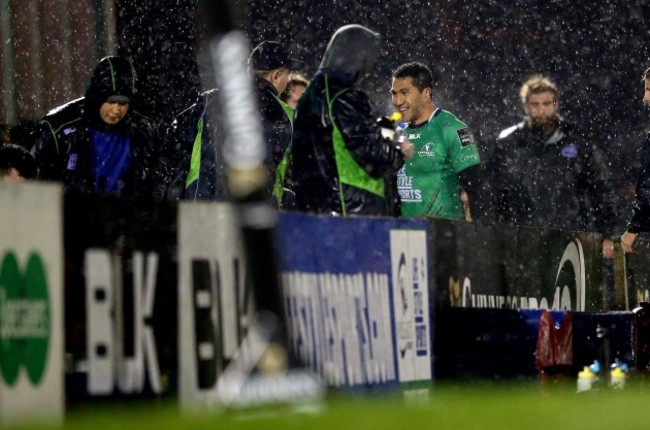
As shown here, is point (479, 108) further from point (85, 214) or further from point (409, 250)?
point (85, 214)

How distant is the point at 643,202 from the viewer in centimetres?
1008

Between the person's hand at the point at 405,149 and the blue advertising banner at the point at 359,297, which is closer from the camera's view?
the blue advertising banner at the point at 359,297

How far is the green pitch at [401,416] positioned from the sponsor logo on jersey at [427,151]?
3069 mm

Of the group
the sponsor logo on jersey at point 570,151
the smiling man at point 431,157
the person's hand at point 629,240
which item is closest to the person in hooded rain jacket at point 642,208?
→ the person's hand at point 629,240

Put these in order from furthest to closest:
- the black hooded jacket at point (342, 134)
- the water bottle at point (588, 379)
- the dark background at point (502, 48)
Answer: the dark background at point (502, 48)
the water bottle at point (588, 379)
the black hooded jacket at point (342, 134)

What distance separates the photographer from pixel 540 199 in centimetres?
998

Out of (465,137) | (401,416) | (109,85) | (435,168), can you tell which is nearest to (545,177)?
(465,137)

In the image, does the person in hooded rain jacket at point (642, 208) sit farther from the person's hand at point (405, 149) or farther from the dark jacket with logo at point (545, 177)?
the person's hand at point (405, 149)

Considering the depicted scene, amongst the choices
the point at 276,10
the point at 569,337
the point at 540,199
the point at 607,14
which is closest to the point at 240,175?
the point at 569,337

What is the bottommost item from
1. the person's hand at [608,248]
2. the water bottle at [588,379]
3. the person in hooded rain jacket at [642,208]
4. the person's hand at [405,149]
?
the water bottle at [588,379]

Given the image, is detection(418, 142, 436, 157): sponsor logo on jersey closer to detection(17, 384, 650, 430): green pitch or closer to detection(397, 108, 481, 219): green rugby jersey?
detection(397, 108, 481, 219): green rugby jersey

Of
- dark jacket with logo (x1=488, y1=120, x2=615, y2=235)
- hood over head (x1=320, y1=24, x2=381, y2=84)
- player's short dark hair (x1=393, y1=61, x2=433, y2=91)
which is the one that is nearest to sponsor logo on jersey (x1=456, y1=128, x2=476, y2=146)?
player's short dark hair (x1=393, y1=61, x2=433, y2=91)

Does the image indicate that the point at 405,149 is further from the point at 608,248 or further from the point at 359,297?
the point at 608,248

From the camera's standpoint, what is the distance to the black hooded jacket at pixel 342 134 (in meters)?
7.30
